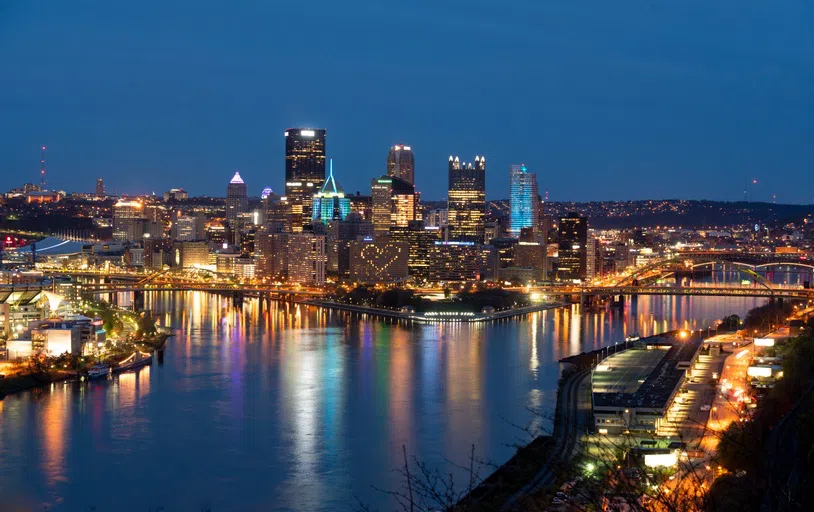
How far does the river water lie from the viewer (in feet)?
21.8

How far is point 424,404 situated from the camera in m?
9.34

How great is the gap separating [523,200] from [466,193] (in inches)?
144

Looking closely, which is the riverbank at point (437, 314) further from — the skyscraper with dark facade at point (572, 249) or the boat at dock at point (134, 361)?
the skyscraper with dark facade at point (572, 249)

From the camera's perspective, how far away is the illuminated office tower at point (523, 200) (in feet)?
126

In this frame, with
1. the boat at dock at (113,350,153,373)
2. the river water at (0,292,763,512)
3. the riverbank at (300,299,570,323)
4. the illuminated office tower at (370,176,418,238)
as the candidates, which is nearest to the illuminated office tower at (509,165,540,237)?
the illuminated office tower at (370,176,418,238)

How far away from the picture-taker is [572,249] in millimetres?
29094

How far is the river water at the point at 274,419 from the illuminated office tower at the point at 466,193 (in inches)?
777

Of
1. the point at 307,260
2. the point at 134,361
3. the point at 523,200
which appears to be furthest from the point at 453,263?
the point at 134,361

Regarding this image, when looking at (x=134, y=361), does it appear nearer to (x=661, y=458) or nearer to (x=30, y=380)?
(x=30, y=380)

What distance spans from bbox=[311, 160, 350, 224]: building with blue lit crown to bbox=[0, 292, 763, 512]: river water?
19.3 m

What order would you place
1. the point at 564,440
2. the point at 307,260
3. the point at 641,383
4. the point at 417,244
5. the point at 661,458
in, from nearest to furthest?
the point at 661,458
the point at 564,440
the point at 641,383
the point at 307,260
the point at 417,244

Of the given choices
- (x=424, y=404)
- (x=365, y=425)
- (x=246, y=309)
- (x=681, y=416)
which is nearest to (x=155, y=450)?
(x=365, y=425)

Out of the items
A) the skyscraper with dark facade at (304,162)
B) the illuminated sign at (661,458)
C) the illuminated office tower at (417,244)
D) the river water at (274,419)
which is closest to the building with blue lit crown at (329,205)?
the skyscraper with dark facade at (304,162)

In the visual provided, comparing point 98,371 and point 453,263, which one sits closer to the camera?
point 98,371
